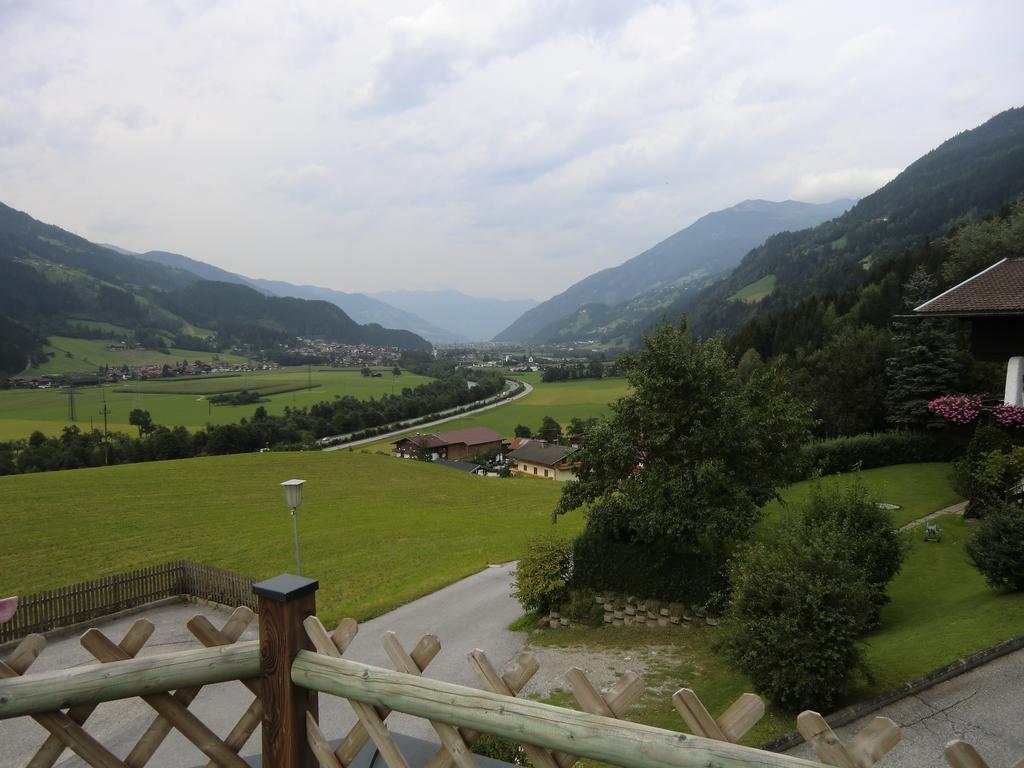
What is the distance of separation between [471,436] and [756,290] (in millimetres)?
115621

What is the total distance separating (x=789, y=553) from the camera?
32.9ft

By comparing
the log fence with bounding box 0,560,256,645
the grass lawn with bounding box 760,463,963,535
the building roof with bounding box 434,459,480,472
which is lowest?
the building roof with bounding box 434,459,480,472

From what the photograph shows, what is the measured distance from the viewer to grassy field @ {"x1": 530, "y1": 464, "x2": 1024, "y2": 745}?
9789mm

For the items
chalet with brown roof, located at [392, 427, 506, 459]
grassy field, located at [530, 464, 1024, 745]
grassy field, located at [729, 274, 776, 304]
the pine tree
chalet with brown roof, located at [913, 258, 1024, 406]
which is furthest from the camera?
grassy field, located at [729, 274, 776, 304]

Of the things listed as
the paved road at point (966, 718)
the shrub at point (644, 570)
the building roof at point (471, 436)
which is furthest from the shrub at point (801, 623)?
the building roof at point (471, 436)

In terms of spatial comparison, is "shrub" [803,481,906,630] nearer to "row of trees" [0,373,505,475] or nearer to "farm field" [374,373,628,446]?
"farm field" [374,373,628,446]

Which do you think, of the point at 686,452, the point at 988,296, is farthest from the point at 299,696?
the point at 988,296

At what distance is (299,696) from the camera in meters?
2.88

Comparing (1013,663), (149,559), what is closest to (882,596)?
(1013,663)

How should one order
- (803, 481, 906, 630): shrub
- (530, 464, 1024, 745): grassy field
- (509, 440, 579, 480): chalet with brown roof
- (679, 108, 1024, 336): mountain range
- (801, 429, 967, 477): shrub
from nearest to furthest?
(530, 464, 1024, 745): grassy field, (803, 481, 906, 630): shrub, (801, 429, 967, 477): shrub, (509, 440, 579, 480): chalet with brown roof, (679, 108, 1024, 336): mountain range

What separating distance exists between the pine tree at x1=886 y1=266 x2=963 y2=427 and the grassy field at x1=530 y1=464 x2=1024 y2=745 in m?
14.1

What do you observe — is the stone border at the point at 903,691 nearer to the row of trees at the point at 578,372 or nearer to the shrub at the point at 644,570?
the shrub at the point at 644,570

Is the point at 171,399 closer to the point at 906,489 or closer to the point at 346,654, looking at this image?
the point at 346,654

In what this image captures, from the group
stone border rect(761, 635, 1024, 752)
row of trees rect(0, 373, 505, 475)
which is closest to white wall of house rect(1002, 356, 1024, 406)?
stone border rect(761, 635, 1024, 752)
